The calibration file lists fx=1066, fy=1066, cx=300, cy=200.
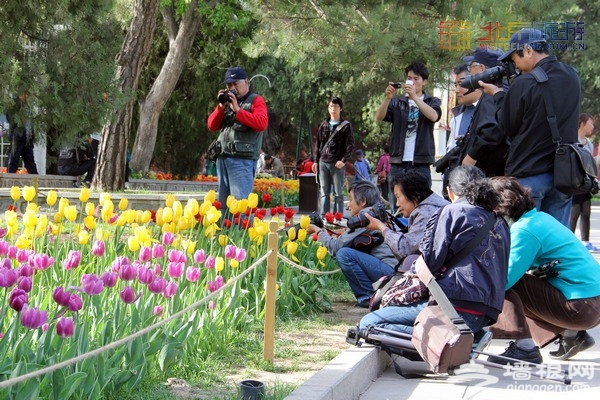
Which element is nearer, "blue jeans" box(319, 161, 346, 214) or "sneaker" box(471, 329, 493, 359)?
"sneaker" box(471, 329, 493, 359)

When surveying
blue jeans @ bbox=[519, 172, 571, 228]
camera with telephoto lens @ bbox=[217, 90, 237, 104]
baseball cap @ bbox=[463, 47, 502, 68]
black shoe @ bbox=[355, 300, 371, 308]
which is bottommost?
black shoe @ bbox=[355, 300, 371, 308]

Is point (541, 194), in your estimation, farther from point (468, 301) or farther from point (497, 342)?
point (468, 301)

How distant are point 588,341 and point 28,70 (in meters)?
6.82

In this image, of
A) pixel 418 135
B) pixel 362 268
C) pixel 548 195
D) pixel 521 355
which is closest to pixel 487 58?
pixel 418 135

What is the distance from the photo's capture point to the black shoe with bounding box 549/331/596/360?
6.44m

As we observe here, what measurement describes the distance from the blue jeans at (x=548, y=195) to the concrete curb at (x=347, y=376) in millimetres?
1626

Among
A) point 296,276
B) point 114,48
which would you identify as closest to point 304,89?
point 114,48

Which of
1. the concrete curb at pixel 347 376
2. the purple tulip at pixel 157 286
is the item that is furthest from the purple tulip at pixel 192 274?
the concrete curb at pixel 347 376

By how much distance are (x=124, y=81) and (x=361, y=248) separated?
27.4 ft

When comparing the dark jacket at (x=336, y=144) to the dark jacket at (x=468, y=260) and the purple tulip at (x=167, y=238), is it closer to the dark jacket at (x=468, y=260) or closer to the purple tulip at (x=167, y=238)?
the purple tulip at (x=167, y=238)

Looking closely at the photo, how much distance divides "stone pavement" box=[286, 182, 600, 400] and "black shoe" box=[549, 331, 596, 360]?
58mm

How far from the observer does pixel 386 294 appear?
20.6 ft

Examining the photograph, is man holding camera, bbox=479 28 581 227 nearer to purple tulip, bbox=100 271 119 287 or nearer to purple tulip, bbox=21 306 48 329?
purple tulip, bbox=100 271 119 287

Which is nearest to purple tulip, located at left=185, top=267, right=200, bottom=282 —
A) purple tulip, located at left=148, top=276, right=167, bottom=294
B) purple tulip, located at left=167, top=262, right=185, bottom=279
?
purple tulip, located at left=167, top=262, right=185, bottom=279
